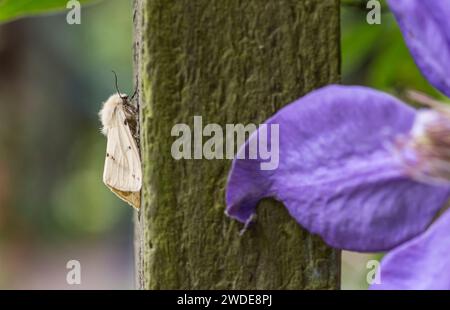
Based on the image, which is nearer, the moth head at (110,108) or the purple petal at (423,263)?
the purple petal at (423,263)

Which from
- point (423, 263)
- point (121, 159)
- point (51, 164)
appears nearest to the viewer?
point (423, 263)

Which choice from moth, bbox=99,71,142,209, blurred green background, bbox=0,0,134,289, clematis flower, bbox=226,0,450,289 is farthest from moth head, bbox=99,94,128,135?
blurred green background, bbox=0,0,134,289

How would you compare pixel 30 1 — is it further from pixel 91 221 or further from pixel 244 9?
pixel 91 221

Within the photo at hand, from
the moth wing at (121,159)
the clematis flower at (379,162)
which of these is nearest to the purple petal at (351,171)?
the clematis flower at (379,162)

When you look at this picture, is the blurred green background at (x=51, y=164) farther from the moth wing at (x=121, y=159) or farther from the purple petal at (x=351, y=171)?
the purple petal at (x=351, y=171)

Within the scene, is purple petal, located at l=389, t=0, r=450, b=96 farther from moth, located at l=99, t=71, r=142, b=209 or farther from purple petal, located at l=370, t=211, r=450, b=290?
moth, located at l=99, t=71, r=142, b=209

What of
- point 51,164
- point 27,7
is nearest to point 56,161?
point 51,164

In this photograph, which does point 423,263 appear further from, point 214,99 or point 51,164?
point 51,164
